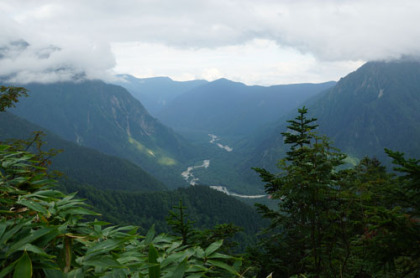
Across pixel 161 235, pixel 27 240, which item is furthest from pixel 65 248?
pixel 161 235

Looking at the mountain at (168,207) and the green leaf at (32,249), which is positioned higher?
the green leaf at (32,249)

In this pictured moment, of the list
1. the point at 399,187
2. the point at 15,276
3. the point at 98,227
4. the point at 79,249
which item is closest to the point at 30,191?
the point at 98,227

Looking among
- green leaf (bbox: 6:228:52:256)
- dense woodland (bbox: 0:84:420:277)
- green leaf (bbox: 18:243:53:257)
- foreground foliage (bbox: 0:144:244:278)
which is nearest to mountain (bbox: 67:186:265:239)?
dense woodland (bbox: 0:84:420:277)

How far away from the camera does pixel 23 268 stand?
201cm

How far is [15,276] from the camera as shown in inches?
78.0

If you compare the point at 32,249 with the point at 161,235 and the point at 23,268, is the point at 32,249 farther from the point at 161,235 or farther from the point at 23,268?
the point at 161,235

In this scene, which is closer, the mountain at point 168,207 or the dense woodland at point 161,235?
the dense woodland at point 161,235

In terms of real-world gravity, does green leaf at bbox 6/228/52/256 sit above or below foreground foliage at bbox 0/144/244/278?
above

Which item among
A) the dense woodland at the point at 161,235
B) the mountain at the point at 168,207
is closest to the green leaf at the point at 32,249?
the dense woodland at the point at 161,235

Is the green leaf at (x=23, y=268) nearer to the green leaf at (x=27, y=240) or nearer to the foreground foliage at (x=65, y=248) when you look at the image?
the foreground foliage at (x=65, y=248)

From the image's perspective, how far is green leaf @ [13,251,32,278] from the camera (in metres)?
1.99

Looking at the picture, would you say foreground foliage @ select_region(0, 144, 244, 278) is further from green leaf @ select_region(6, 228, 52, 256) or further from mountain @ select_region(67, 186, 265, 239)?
mountain @ select_region(67, 186, 265, 239)

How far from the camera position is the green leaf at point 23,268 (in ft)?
6.52

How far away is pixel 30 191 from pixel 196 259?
98.8 inches
